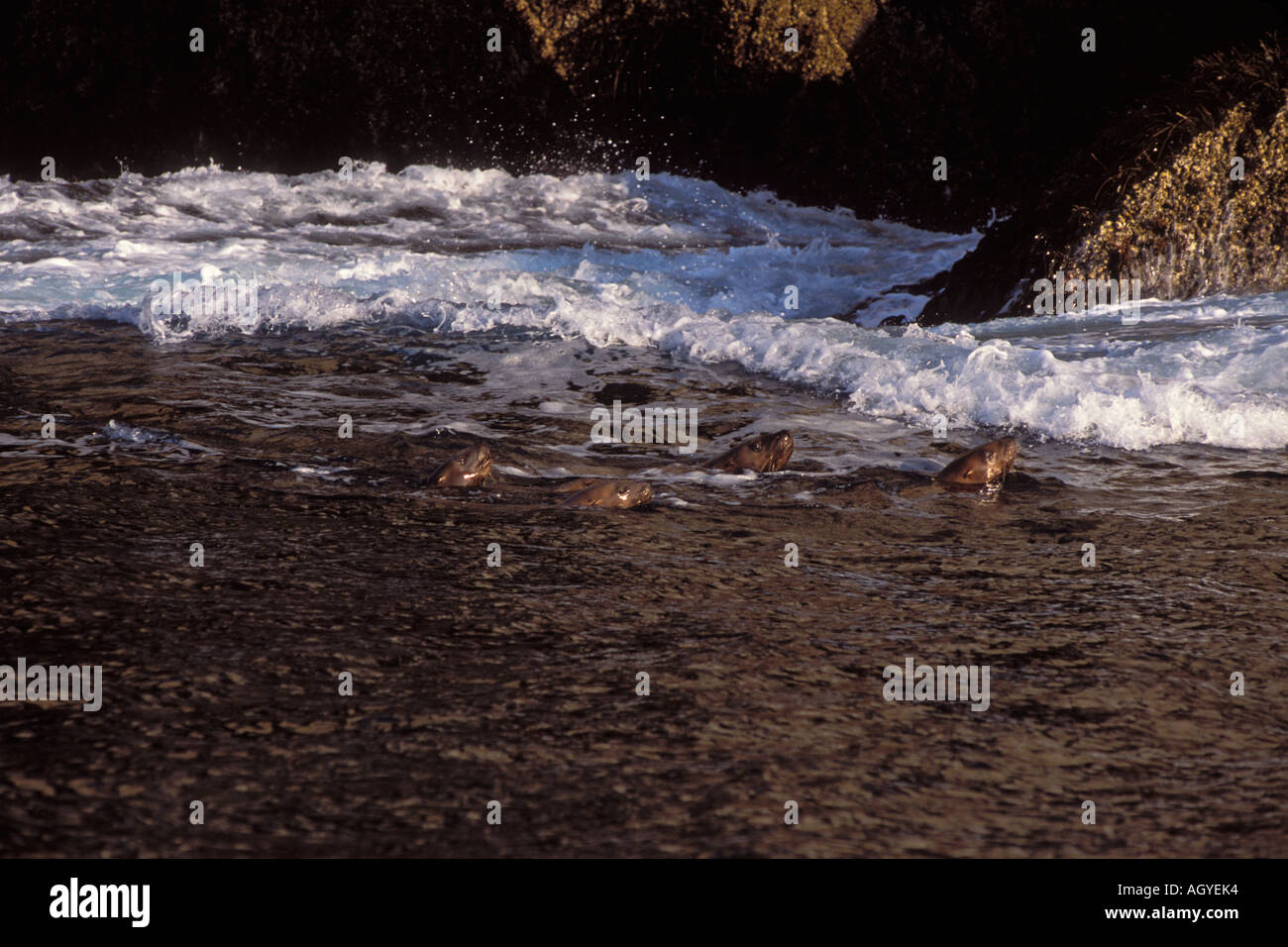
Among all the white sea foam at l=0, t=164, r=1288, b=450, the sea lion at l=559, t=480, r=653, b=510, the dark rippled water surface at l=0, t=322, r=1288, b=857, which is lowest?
the dark rippled water surface at l=0, t=322, r=1288, b=857

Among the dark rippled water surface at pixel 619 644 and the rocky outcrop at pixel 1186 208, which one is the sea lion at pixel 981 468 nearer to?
the dark rippled water surface at pixel 619 644

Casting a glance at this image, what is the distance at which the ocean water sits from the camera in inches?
92.6

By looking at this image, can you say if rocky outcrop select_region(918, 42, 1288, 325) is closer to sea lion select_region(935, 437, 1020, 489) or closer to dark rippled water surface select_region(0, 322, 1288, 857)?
dark rippled water surface select_region(0, 322, 1288, 857)

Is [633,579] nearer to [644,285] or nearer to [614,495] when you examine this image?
[614,495]

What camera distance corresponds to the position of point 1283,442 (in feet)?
17.5

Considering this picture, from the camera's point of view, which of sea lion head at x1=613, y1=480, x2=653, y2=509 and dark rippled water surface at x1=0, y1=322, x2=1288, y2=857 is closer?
dark rippled water surface at x1=0, y1=322, x2=1288, y2=857

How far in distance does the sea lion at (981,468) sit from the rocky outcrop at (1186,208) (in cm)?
394

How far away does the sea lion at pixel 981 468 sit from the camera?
4633 millimetres

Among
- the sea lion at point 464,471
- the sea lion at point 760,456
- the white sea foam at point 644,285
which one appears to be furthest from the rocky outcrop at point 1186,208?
the sea lion at point 464,471

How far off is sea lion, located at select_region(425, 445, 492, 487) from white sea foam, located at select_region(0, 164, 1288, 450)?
7.66 feet

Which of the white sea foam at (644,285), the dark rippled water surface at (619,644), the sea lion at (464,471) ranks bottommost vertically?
the dark rippled water surface at (619,644)

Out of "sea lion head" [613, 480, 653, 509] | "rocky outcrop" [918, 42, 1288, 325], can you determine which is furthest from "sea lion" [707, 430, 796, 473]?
"rocky outcrop" [918, 42, 1288, 325]
